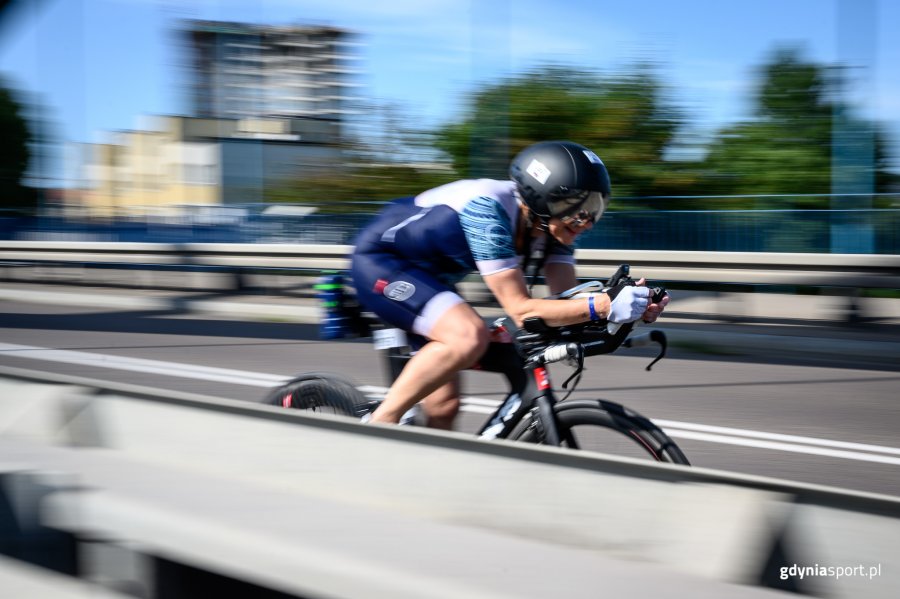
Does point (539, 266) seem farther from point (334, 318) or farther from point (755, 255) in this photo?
point (755, 255)

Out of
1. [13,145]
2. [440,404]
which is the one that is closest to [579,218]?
[440,404]

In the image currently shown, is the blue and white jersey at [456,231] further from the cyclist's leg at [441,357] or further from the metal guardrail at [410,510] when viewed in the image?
the metal guardrail at [410,510]

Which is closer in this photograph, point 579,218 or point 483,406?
point 579,218

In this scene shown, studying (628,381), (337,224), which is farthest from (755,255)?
(337,224)

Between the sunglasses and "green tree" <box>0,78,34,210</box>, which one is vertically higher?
"green tree" <box>0,78,34,210</box>

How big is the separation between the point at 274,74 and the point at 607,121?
66.7m

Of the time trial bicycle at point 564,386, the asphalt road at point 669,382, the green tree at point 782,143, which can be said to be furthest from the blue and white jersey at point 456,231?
the green tree at point 782,143

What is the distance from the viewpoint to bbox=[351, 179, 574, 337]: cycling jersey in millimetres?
3295

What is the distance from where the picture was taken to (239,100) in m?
71.0

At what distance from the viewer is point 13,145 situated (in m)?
69.4

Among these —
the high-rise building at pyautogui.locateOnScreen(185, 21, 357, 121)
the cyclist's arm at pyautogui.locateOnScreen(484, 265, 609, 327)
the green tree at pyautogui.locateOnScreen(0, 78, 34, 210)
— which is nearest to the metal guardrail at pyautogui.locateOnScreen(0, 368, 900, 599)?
the cyclist's arm at pyautogui.locateOnScreen(484, 265, 609, 327)

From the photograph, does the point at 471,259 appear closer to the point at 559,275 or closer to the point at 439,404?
the point at 559,275

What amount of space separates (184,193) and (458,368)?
74755mm

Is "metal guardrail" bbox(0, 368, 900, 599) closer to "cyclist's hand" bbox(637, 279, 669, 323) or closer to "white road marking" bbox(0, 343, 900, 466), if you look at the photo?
"cyclist's hand" bbox(637, 279, 669, 323)
